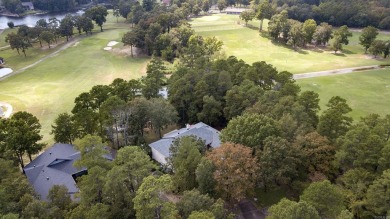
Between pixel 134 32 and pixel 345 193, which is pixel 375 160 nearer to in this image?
pixel 345 193

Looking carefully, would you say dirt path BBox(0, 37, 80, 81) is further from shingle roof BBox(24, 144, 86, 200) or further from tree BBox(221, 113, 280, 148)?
tree BBox(221, 113, 280, 148)

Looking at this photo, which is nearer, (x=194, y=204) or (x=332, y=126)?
(x=194, y=204)

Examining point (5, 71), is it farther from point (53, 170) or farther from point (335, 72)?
point (335, 72)

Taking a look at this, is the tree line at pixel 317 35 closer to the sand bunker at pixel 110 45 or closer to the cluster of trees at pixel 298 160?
the sand bunker at pixel 110 45

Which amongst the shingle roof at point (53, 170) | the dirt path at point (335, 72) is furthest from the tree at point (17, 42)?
the dirt path at point (335, 72)

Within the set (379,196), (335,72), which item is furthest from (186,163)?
(335,72)

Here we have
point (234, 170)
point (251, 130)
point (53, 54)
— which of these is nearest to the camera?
point (234, 170)

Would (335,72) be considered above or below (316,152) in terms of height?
below

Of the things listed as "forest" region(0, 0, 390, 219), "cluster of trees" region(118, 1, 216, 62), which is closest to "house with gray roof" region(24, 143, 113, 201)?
"forest" region(0, 0, 390, 219)
